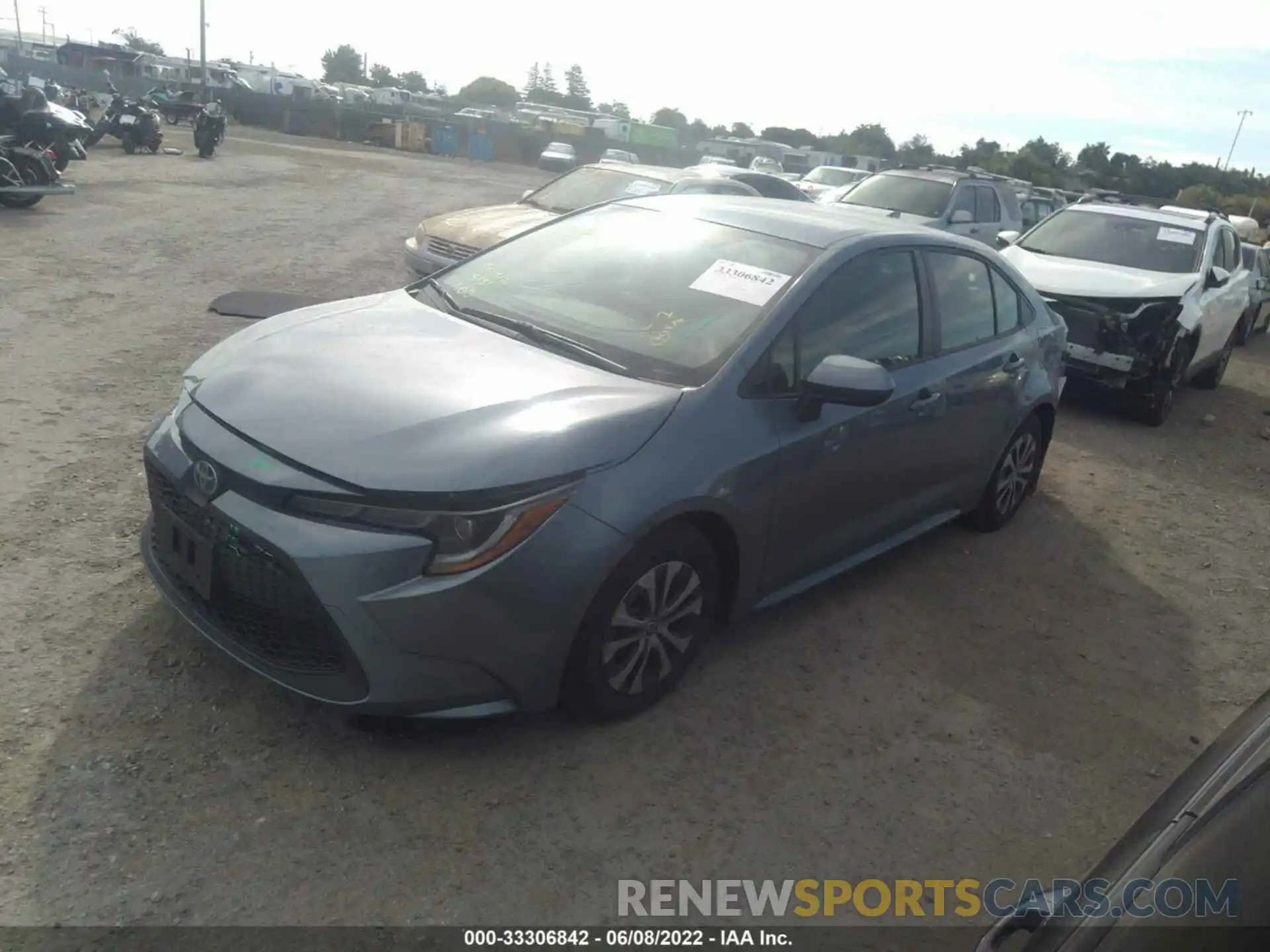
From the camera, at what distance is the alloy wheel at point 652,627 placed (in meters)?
3.25

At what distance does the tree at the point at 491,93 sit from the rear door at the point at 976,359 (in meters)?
90.7

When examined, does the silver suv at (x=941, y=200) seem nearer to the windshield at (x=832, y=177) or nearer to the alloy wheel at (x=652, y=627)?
the windshield at (x=832, y=177)

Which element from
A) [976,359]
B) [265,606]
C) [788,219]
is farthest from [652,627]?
[976,359]

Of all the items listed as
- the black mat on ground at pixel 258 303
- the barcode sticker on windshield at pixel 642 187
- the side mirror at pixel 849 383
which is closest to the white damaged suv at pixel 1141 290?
the barcode sticker on windshield at pixel 642 187

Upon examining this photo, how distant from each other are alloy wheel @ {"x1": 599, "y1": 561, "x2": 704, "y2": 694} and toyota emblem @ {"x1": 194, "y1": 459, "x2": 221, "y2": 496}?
4.13 feet

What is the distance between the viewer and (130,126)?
2095cm

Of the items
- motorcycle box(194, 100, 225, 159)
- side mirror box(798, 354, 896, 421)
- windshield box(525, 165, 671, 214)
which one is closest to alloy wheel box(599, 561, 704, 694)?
side mirror box(798, 354, 896, 421)

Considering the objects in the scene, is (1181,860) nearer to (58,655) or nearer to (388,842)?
(388,842)

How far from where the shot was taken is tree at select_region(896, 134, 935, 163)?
65.8 meters

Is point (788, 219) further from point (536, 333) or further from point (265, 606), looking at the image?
point (265, 606)

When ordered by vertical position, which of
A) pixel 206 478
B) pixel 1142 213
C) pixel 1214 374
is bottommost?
pixel 1214 374

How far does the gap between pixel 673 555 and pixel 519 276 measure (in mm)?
1604

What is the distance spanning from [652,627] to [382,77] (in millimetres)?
114009

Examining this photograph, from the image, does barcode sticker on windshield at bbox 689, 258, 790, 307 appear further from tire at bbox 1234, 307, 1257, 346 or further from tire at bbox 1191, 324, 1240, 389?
tire at bbox 1234, 307, 1257, 346
